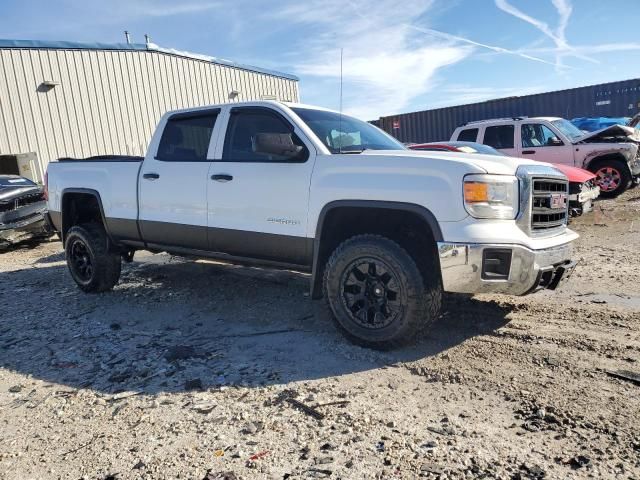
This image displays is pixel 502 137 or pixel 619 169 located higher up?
pixel 502 137

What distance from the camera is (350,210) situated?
3848mm

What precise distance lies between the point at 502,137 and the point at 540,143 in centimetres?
82

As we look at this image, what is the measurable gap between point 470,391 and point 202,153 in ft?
10.5

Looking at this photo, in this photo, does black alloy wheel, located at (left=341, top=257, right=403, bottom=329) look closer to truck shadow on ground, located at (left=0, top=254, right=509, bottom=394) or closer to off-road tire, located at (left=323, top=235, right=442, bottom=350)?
off-road tire, located at (left=323, top=235, right=442, bottom=350)

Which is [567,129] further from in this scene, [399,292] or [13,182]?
[13,182]

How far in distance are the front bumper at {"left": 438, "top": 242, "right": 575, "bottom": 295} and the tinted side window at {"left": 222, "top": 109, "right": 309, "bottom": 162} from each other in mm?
1790

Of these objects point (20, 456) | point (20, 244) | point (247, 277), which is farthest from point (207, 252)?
point (20, 244)

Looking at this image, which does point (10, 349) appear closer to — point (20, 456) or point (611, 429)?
point (20, 456)

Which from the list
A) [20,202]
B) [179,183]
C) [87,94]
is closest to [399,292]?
[179,183]

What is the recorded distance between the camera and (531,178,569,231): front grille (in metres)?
3.68

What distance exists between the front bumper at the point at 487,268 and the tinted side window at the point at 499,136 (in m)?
8.65

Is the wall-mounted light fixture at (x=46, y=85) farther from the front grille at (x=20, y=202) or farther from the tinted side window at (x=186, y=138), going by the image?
the tinted side window at (x=186, y=138)

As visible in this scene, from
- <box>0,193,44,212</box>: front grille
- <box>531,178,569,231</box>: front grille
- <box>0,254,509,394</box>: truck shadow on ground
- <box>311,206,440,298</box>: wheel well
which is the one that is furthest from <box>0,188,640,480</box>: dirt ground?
<box>0,193,44,212</box>: front grille

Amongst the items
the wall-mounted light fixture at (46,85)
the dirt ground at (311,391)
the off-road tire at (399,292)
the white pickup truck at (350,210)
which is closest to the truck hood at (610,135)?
the dirt ground at (311,391)
